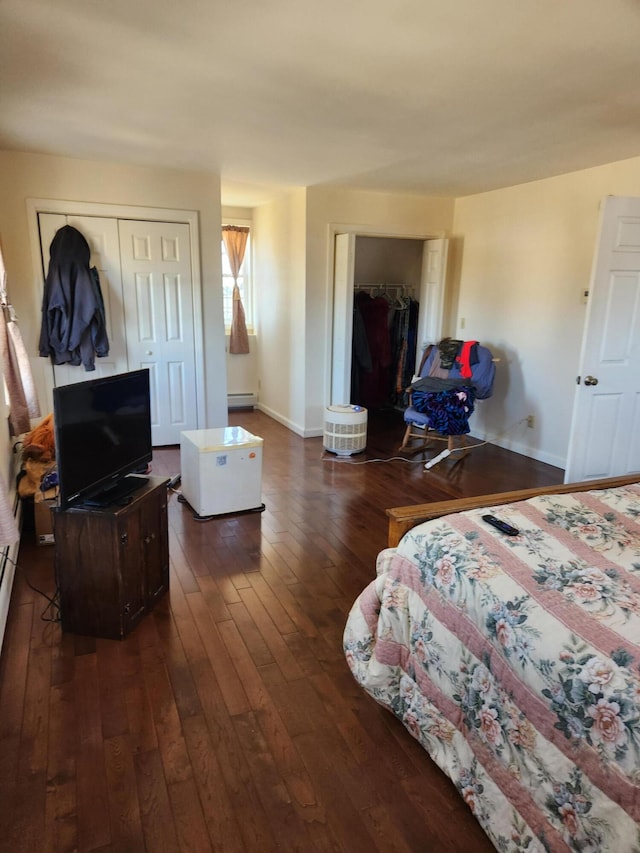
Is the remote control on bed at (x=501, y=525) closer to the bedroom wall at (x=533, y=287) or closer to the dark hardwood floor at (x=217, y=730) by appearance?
the dark hardwood floor at (x=217, y=730)

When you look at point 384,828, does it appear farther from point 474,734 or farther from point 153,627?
point 153,627

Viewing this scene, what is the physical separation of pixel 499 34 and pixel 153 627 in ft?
8.83

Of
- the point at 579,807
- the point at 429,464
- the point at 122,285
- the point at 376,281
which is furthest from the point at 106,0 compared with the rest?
the point at 376,281

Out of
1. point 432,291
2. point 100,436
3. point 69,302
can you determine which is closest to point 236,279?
point 432,291

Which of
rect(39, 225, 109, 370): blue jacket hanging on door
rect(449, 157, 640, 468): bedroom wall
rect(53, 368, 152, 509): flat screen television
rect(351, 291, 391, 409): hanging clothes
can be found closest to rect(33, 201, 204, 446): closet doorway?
rect(39, 225, 109, 370): blue jacket hanging on door

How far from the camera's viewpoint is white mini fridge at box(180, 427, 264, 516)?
3348 millimetres

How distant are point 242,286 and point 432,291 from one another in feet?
7.58

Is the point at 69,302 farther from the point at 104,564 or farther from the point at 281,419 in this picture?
the point at 104,564

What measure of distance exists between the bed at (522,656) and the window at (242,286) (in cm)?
503

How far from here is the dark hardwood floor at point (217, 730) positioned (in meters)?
1.50

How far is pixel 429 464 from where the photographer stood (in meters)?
4.62

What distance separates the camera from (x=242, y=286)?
6.54 metres

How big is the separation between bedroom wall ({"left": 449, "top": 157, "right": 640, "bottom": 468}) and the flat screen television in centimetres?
347

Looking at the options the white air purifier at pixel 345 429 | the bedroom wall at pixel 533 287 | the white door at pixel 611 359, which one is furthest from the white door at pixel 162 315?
the white door at pixel 611 359
